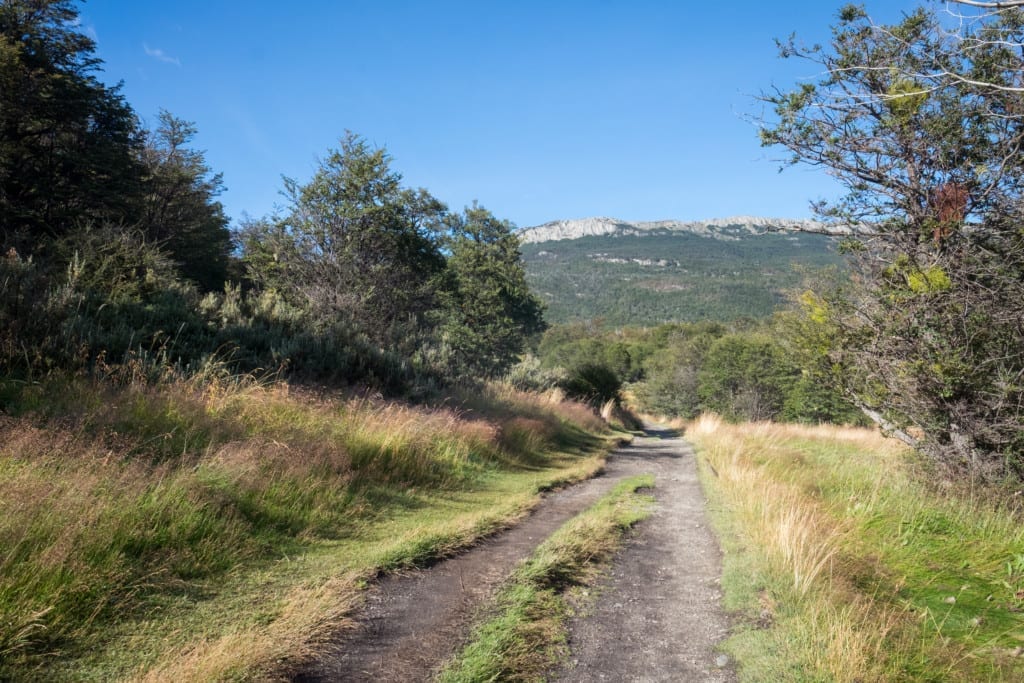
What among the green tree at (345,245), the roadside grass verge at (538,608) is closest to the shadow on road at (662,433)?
the green tree at (345,245)

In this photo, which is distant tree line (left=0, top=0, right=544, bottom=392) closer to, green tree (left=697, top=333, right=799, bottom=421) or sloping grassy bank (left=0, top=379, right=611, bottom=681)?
sloping grassy bank (left=0, top=379, right=611, bottom=681)

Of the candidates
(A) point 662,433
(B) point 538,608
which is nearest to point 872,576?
(B) point 538,608

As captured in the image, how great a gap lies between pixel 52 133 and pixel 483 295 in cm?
1740

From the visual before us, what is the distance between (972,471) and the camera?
7535mm

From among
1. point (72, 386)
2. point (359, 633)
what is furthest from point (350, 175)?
point (359, 633)

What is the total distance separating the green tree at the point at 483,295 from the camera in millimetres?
27078

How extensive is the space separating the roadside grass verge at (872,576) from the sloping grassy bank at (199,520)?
118 inches

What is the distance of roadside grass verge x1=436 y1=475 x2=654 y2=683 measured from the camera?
3356 millimetres

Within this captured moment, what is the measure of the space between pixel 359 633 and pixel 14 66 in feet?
70.8

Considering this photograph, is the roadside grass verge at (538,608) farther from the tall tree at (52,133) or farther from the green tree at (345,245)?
the tall tree at (52,133)

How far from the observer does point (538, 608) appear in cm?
434

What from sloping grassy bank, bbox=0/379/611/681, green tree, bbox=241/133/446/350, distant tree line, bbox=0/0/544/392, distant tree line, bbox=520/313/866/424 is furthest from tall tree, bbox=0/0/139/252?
distant tree line, bbox=520/313/866/424

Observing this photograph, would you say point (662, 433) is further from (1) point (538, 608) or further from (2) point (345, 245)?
(1) point (538, 608)

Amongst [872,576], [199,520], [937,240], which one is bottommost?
[872,576]
